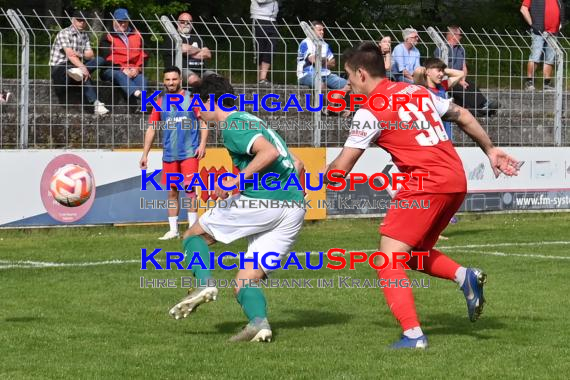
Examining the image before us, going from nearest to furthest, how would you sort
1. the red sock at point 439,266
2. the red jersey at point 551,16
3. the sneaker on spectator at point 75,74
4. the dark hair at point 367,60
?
the dark hair at point 367,60
the red sock at point 439,266
the sneaker on spectator at point 75,74
the red jersey at point 551,16

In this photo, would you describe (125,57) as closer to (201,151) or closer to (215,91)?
(201,151)

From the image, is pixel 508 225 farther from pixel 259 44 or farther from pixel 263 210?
pixel 263 210

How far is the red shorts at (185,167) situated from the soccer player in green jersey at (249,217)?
7260 millimetres

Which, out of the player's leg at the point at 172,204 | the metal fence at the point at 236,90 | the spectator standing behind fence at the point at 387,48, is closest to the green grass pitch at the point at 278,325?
the player's leg at the point at 172,204

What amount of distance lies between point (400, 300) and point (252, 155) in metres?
1.49

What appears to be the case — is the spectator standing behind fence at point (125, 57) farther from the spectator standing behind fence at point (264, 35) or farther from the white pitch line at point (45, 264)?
the white pitch line at point (45, 264)

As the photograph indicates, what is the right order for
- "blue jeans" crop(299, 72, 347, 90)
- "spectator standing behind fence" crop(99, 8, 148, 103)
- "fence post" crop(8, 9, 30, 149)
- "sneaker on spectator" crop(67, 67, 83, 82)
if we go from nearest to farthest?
"fence post" crop(8, 9, 30, 149), "sneaker on spectator" crop(67, 67, 83, 82), "spectator standing behind fence" crop(99, 8, 148, 103), "blue jeans" crop(299, 72, 347, 90)

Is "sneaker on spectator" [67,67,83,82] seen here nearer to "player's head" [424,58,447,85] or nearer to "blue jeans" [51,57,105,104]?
"blue jeans" [51,57,105,104]

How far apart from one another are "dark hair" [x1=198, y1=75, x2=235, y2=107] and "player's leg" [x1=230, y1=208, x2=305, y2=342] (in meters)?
0.88

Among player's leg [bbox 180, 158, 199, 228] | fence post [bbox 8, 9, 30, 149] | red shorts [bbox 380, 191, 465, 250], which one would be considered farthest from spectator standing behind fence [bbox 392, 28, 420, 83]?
red shorts [bbox 380, 191, 465, 250]

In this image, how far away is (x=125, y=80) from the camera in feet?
58.4

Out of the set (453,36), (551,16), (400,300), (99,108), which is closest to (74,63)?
(99,108)

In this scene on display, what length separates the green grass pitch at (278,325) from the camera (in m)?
7.67

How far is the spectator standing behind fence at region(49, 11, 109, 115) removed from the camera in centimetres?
1738
